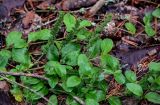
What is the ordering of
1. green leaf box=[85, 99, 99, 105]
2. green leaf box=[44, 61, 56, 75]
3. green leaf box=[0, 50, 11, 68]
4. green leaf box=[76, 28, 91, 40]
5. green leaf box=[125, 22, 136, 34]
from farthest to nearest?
1. green leaf box=[125, 22, 136, 34]
2. green leaf box=[76, 28, 91, 40]
3. green leaf box=[0, 50, 11, 68]
4. green leaf box=[44, 61, 56, 75]
5. green leaf box=[85, 99, 99, 105]

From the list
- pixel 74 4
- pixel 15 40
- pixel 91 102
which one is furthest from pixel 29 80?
pixel 74 4

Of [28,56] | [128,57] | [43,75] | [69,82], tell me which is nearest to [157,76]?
[128,57]

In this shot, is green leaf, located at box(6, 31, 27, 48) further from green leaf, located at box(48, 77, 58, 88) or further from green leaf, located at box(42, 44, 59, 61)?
green leaf, located at box(48, 77, 58, 88)

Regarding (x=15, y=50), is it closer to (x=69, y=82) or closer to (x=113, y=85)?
(x=69, y=82)

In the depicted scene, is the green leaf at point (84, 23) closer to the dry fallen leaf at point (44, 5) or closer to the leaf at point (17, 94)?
the dry fallen leaf at point (44, 5)

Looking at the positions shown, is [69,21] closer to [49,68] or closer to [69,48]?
[69,48]

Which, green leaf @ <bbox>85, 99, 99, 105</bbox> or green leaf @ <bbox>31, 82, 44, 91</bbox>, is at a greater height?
green leaf @ <bbox>31, 82, 44, 91</bbox>

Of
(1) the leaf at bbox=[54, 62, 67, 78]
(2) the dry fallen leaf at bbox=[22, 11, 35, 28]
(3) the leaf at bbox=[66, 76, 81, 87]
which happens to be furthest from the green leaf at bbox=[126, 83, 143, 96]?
(2) the dry fallen leaf at bbox=[22, 11, 35, 28]
